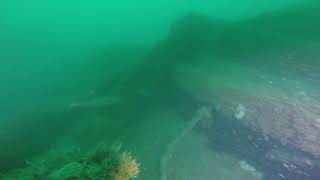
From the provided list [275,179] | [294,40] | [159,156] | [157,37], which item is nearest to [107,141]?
[159,156]

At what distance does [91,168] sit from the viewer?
14.6 feet

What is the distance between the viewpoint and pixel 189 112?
761 centimetres

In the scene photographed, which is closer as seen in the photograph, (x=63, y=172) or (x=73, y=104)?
(x=63, y=172)

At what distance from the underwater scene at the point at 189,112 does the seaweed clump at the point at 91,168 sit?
0.01 metres

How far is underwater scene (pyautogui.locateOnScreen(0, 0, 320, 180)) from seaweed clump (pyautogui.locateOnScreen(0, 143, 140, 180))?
1 cm

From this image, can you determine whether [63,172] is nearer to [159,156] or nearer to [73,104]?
[159,156]

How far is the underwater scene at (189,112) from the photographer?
18.3 ft

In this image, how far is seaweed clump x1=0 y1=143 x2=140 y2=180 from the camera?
4.36m

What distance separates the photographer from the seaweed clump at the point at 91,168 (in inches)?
172

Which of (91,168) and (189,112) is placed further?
(189,112)

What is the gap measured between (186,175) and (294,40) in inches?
294

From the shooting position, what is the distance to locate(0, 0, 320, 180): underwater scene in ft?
18.3

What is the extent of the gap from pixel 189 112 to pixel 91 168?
354 cm

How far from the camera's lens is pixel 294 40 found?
11.4 m
